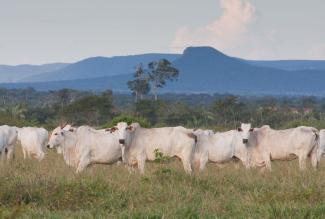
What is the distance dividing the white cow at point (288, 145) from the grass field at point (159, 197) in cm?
417

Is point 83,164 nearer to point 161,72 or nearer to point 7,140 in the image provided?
point 7,140

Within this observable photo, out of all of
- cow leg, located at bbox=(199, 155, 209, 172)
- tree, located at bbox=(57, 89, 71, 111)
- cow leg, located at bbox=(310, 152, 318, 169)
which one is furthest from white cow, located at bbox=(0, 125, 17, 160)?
tree, located at bbox=(57, 89, 71, 111)

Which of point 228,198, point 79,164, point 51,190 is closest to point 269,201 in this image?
point 228,198

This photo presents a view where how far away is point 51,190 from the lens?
9719 mm

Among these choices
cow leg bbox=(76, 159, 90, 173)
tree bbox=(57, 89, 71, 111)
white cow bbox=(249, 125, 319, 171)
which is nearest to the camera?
cow leg bbox=(76, 159, 90, 173)

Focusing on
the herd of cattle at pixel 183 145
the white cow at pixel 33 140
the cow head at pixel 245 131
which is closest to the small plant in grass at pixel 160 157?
the herd of cattle at pixel 183 145

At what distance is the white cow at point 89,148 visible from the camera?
48.4 ft

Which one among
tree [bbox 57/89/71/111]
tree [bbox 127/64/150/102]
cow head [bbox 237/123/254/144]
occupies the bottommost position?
tree [bbox 57/89/71/111]

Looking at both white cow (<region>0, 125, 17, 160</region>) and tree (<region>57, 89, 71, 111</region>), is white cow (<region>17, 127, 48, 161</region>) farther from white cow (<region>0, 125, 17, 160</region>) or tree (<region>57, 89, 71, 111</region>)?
tree (<region>57, 89, 71, 111</region>)

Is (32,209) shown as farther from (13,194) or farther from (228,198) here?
(228,198)

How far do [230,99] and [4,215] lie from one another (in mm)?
74142

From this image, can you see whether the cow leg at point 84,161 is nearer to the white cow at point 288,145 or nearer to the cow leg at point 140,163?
the cow leg at point 140,163

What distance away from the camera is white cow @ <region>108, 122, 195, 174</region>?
48.2 ft

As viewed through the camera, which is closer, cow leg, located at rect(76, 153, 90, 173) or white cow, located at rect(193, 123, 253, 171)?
cow leg, located at rect(76, 153, 90, 173)
